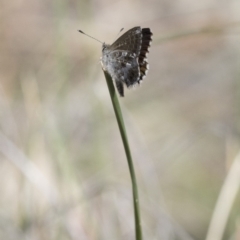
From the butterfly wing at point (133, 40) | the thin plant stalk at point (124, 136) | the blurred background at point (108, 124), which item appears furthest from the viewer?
the blurred background at point (108, 124)

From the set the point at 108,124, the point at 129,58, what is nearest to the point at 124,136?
the point at 129,58

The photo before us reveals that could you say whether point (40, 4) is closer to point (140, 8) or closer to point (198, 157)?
point (140, 8)

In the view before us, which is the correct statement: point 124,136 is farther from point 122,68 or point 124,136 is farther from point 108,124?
point 108,124

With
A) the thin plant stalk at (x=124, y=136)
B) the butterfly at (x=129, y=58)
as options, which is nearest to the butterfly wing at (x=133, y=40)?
the butterfly at (x=129, y=58)

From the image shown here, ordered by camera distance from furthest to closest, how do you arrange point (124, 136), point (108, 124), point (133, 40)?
point (108, 124)
point (133, 40)
point (124, 136)

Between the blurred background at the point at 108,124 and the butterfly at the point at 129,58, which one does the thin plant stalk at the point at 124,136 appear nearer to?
the butterfly at the point at 129,58

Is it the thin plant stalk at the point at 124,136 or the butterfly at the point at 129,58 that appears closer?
the thin plant stalk at the point at 124,136
